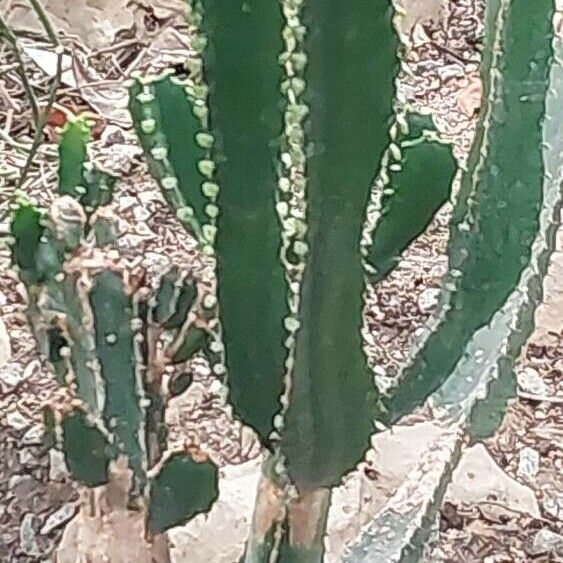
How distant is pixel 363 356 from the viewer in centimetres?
109

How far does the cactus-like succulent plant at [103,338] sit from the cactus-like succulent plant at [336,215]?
0.10m

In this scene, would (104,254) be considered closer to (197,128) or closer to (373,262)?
(197,128)

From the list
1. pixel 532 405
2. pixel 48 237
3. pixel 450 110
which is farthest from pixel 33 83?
pixel 48 237

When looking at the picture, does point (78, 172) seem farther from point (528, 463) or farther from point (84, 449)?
point (528, 463)

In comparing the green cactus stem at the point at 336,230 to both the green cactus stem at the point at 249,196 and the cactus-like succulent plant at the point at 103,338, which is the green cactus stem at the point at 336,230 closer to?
the green cactus stem at the point at 249,196

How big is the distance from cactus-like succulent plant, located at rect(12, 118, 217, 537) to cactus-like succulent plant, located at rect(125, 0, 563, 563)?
0.33ft

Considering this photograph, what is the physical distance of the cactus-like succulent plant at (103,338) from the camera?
1383 millimetres

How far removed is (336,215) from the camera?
3.26 ft

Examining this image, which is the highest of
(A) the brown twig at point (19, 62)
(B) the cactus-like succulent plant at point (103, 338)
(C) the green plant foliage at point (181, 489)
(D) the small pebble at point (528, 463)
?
(A) the brown twig at point (19, 62)

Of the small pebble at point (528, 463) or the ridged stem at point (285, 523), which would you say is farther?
the small pebble at point (528, 463)

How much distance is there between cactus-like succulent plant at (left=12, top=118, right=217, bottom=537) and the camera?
138 centimetres

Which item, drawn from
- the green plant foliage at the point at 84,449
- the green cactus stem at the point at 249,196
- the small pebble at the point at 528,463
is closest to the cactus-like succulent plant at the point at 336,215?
the green cactus stem at the point at 249,196

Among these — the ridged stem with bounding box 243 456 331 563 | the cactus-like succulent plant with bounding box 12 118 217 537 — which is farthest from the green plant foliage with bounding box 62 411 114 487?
the ridged stem with bounding box 243 456 331 563

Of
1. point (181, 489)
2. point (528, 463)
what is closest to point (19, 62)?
point (181, 489)
